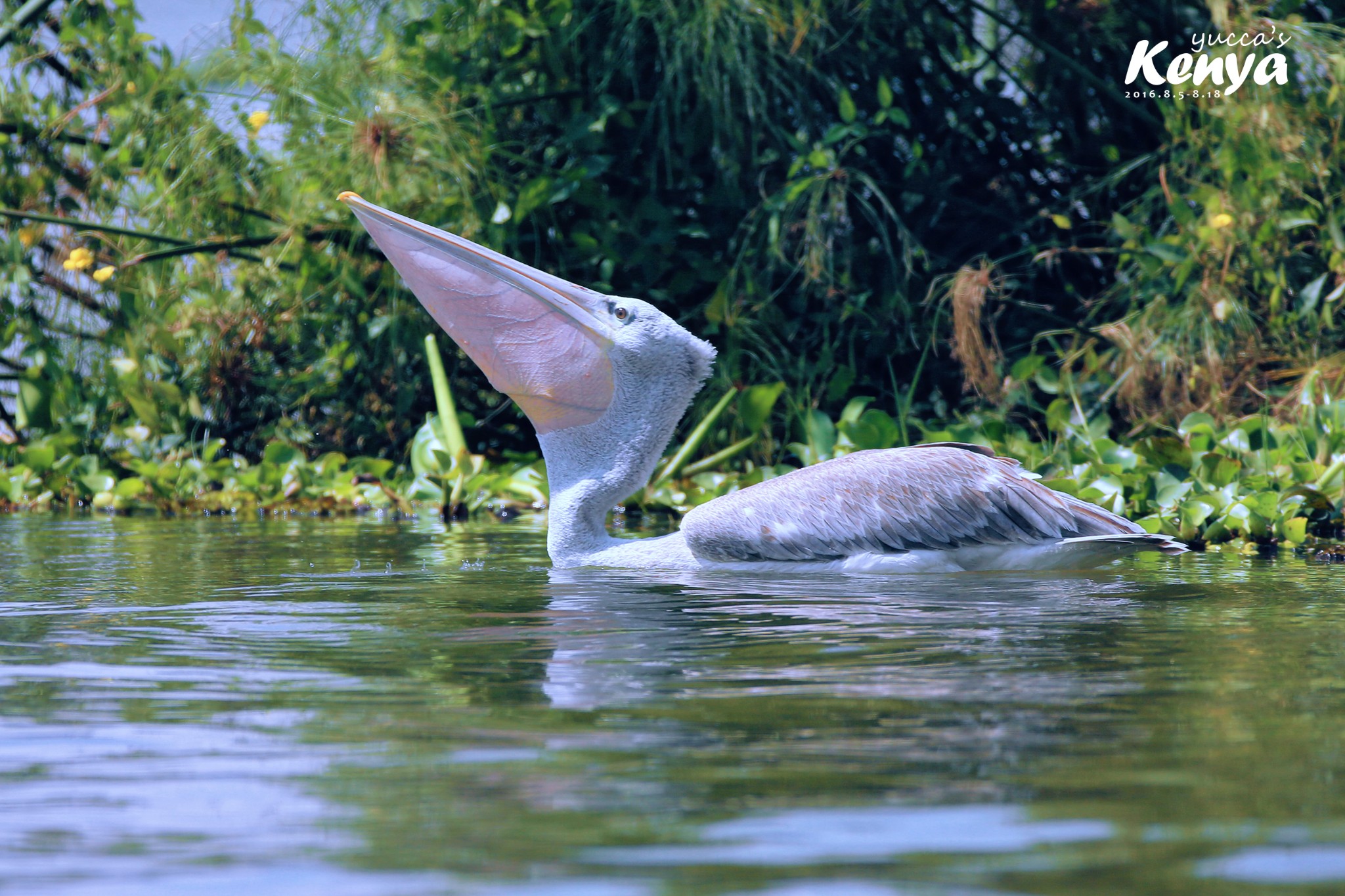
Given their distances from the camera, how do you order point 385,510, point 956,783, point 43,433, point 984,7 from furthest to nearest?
Answer: point 43,433 → point 984,7 → point 385,510 → point 956,783

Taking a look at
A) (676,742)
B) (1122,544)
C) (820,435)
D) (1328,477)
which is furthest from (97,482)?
(676,742)

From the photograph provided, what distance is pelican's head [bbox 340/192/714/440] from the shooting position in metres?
4.47

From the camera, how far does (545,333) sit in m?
4.59

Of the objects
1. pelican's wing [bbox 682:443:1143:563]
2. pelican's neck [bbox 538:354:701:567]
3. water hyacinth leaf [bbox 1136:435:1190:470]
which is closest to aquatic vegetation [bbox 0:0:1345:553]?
water hyacinth leaf [bbox 1136:435:1190:470]

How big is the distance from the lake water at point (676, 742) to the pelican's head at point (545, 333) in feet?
3.13

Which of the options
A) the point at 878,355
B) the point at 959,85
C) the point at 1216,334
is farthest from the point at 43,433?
the point at 1216,334

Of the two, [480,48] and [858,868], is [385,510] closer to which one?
[480,48]

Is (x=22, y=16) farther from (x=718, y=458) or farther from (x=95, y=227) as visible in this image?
(x=718, y=458)

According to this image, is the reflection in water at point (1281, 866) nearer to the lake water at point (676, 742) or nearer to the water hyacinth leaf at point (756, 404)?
the lake water at point (676, 742)

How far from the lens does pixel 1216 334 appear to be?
693 cm

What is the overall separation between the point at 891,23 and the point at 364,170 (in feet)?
8.88

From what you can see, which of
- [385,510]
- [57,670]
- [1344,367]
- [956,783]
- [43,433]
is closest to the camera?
[956,783]

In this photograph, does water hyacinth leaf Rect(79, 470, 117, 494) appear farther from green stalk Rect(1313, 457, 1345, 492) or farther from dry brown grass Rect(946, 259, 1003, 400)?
green stalk Rect(1313, 457, 1345, 492)

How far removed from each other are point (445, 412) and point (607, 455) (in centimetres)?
243
